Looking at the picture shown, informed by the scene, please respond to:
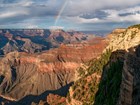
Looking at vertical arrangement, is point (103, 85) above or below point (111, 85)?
below

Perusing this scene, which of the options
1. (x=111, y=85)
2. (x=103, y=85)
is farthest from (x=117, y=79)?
(x=103, y=85)

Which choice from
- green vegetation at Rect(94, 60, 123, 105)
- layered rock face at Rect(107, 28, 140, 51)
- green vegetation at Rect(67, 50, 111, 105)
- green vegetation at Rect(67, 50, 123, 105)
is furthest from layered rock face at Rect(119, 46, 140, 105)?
green vegetation at Rect(67, 50, 111, 105)

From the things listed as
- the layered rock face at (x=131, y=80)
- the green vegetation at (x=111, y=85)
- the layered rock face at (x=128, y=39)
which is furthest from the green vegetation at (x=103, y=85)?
the layered rock face at (x=131, y=80)

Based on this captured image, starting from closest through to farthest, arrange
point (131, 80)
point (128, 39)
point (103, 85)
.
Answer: point (131, 80) → point (128, 39) → point (103, 85)

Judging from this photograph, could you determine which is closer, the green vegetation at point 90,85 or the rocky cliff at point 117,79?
the rocky cliff at point 117,79

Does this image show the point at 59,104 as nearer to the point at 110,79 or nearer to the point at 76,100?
the point at 76,100

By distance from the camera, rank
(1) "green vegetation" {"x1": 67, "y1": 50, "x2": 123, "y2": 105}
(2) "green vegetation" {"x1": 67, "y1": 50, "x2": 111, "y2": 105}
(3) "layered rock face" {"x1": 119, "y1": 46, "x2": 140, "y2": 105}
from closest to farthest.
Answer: (3) "layered rock face" {"x1": 119, "y1": 46, "x2": 140, "y2": 105}, (1) "green vegetation" {"x1": 67, "y1": 50, "x2": 123, "y2": 105}, (2) "green vegetation" {"x1": 67, "y1": 50, "x2": 111, "y2": 105}

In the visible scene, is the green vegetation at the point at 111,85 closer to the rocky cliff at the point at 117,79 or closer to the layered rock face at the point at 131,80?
the rocky cliff at the point at 117,79

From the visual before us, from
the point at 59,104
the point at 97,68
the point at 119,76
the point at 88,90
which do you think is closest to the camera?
the point at 119,76

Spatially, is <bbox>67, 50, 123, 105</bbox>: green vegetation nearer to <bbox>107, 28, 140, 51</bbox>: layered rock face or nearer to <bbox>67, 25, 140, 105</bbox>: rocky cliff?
<bbox>67, 25, 140, 105</bbox>: rocky cliff

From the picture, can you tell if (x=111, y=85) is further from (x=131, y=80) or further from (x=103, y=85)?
(x=131, y=80)

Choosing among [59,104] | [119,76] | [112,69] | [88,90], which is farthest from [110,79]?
[59,104]
